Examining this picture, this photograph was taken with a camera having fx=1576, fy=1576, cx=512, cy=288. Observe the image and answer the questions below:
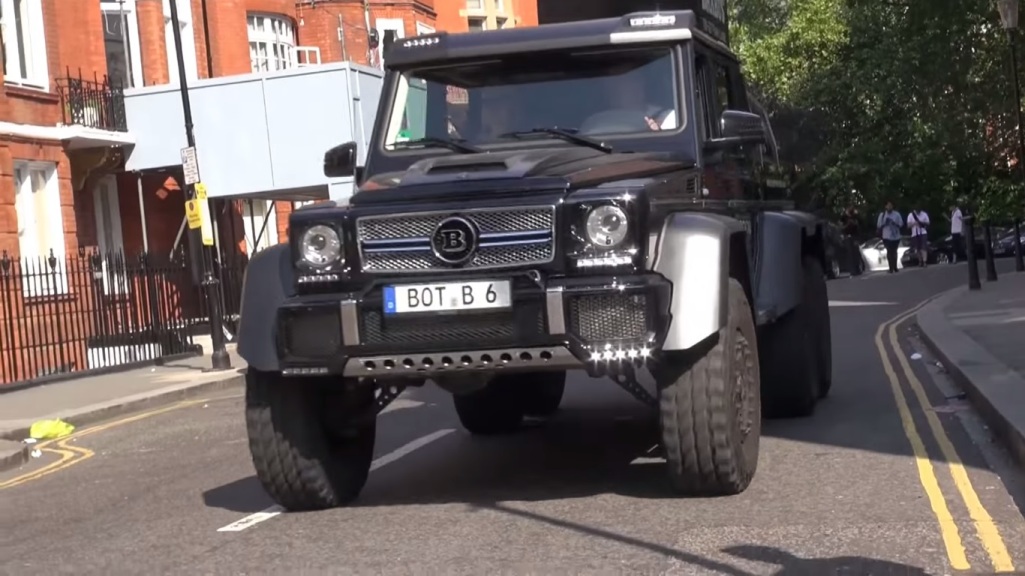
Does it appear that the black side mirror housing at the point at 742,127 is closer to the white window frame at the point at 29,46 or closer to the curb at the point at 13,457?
the curb at the point at 13,457

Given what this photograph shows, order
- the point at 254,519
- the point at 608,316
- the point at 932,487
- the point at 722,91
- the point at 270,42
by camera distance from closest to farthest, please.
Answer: the point at 608,316
the point at 932,487
the point at 254,519
the point at 722,91
the point at 270,42

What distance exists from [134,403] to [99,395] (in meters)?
1.20

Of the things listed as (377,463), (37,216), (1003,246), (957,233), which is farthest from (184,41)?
(1003,246)

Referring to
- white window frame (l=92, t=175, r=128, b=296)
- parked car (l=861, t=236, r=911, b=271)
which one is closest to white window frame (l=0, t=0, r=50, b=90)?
white window frame (l=92, t=175, r=128, b=296)

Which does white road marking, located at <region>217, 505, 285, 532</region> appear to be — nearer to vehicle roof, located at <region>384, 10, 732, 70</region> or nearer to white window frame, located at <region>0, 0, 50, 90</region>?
vehicle roof, located at <region>384, 10, 732, 70</region>

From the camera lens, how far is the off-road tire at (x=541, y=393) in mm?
10914

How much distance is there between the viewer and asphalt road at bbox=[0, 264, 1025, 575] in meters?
6.58

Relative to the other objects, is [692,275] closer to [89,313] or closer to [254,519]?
[254,519]

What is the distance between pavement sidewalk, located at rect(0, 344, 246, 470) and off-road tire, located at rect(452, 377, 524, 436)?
4.23 meters

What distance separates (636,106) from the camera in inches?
335

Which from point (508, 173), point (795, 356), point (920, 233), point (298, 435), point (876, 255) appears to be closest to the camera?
point (508, 173)

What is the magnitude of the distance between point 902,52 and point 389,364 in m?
32.4

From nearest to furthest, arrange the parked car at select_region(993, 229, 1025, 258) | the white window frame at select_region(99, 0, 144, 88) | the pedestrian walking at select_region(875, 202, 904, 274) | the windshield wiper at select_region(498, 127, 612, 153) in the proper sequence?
the windshield wiper at select_region(498, 127, 612, 153) < the white window frame at select_region(99, 0, 144, 88) < the pedestrian walking at select_region(875, 202, 904, 274) < the parked car at select_region(993, 229, 1025, 258)

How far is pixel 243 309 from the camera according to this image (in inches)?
302
